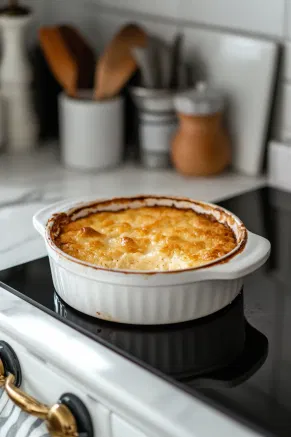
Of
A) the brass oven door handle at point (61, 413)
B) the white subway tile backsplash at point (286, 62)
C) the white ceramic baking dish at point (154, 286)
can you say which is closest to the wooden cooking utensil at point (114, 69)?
the white subway tile backsplash at point (286, 62)

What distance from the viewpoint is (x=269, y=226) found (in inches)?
50.2

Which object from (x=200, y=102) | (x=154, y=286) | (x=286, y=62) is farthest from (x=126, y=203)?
(x=286, y=62)

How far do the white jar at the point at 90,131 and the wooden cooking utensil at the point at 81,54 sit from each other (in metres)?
0.06

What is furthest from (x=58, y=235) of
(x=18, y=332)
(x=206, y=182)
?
(x=206, y=182)

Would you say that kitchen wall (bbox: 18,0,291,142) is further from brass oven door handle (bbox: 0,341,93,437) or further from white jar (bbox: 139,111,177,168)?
brass oven door handle (bbox: 0,341,93,437)

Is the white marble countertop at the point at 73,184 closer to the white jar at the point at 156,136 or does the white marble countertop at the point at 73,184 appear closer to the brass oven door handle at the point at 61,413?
the white jar at the point at 156,136

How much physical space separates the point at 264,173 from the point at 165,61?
28 cm

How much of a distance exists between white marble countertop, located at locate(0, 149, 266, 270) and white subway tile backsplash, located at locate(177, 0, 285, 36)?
271mm

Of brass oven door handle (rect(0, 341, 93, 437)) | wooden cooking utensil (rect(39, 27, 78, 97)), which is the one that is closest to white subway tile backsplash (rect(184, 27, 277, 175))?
wooden cooking utensil (rect(39, 27, 78, 97))

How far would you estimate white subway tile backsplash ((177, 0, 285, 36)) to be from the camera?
4.70 feet

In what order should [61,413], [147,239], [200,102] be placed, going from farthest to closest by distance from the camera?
[200,102]
[147,239]
[61,413]

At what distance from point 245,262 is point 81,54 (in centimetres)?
84

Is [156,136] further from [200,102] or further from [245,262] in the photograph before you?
[245,262]

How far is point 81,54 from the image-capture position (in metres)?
1.63
